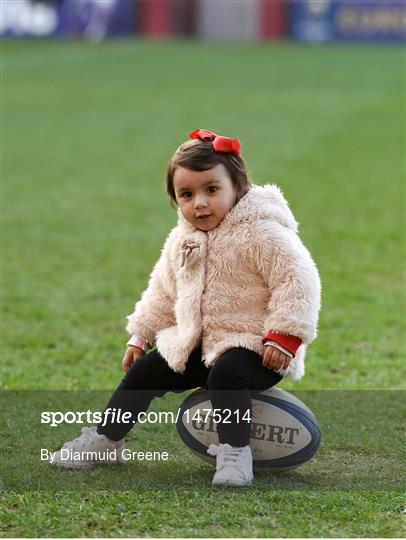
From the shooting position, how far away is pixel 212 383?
12.2 ft

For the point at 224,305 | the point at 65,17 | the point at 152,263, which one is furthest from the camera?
the point at 65,17

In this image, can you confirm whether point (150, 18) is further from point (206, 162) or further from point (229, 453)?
point (229, 453)

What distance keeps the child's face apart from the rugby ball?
590 mm

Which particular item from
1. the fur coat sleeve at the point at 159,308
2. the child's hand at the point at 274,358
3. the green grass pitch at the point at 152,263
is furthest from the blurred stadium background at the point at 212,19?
the child's hand at the point at 274,358

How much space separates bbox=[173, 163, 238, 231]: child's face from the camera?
12.6 ft

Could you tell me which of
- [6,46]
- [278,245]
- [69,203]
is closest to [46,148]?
[69,203]

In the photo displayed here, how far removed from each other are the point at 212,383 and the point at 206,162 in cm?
73

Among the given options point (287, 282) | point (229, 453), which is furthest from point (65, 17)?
point (229, 453)

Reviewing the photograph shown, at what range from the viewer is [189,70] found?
23656 mm

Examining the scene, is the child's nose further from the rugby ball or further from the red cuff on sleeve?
the rugby ball

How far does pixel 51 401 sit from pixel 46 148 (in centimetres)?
881

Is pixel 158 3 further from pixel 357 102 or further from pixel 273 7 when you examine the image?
pixel 357 102

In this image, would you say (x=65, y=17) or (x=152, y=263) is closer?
(x=152, y=263)

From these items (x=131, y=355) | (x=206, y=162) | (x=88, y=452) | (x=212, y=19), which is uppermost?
(x=206, y=162)
